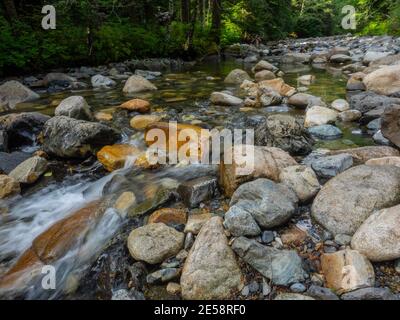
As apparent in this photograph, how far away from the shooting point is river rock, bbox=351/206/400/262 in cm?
247

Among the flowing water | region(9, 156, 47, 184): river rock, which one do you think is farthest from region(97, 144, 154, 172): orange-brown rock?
region(9, 156, 47, 184): river rock

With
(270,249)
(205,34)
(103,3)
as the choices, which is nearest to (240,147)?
(270,249)

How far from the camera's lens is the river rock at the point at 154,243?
2766mm

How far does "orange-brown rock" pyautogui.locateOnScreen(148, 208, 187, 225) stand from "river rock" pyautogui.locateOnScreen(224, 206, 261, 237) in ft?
1.80

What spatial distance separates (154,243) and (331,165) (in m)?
2.02

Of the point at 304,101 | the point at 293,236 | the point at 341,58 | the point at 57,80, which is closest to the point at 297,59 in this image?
the point at 341,58

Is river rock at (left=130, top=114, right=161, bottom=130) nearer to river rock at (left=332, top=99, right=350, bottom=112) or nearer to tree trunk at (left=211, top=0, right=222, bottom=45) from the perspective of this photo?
river rock at (left=332, top=99, right=350, bottom=112)

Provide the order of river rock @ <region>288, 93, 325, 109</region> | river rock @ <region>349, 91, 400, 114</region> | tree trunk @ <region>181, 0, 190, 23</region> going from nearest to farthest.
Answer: river rock @ <region>349, 91, 400, 114</region>
river rock @ <region>288, 93, 325, 109</region>
tree trunk @ <region>181, 0, 190, 23</region>

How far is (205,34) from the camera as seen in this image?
586 inches

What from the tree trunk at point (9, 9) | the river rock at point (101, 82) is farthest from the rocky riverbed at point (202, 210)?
the tree trunk at point (9, 9)

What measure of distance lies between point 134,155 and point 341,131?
119 inches

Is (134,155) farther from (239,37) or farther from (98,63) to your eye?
(239,37)

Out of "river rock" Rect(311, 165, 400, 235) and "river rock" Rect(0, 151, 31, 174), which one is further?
"river rock" Rect(0, 151, 31, 174)

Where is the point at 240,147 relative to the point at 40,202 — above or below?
above
